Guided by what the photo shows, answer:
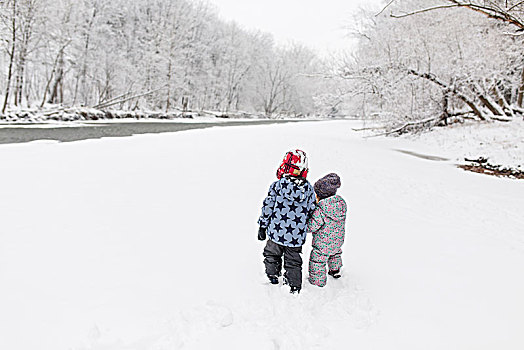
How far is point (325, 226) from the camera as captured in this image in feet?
12.3

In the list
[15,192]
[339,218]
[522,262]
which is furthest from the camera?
[15,192]

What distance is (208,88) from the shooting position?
55.8 metres

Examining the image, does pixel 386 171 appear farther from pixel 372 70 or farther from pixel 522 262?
pixel 372 70

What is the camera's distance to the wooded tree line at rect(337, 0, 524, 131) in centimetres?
1636

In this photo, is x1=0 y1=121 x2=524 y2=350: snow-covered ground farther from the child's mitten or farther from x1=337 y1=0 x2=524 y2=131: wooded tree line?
x1=337 y1=0 x2=524 y2=131: wooded tree line

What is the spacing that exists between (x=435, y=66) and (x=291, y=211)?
1706 cm

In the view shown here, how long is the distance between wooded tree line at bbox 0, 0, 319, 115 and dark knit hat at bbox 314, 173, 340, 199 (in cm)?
1568

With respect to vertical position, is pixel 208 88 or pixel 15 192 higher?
pixel 208 88

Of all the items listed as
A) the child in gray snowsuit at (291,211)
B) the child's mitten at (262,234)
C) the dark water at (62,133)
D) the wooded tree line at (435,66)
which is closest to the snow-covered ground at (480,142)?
the wooded tree line at (435,66)

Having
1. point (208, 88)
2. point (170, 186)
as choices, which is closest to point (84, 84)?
point (208, 88)

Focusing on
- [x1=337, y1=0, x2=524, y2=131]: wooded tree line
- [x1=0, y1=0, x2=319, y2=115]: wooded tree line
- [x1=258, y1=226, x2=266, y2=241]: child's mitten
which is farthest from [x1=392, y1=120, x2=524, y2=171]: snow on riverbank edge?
[x1=258, y1=226, x2=266, y2=241]: child's mitten

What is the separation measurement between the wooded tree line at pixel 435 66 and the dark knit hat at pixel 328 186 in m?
14.2

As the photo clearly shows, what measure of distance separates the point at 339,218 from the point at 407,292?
1.10 meters

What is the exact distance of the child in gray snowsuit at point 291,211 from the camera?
3.59 meters
